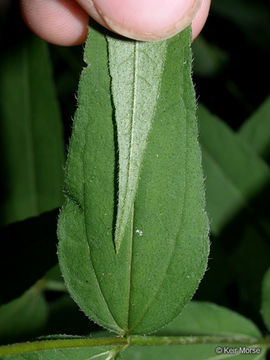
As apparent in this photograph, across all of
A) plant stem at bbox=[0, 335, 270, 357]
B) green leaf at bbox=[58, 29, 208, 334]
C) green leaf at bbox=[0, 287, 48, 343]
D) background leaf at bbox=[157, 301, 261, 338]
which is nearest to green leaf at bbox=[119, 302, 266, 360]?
background leaf at bbox=[157, 301, 261, 338]

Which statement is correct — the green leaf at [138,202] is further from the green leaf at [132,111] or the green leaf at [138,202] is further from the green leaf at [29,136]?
the green leaf at [29,136]

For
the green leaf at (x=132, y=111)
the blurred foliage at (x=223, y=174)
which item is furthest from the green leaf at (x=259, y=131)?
the green leaf at (x=132, y=111)

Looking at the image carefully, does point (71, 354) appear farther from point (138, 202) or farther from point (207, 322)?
point (207, 322)

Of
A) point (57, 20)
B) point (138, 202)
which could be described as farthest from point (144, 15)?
point (57, 20)

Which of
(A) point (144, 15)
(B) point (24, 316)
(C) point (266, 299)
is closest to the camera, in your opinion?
(A) point (144, 15)

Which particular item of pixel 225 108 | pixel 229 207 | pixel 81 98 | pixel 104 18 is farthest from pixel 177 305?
pixel 225 108
